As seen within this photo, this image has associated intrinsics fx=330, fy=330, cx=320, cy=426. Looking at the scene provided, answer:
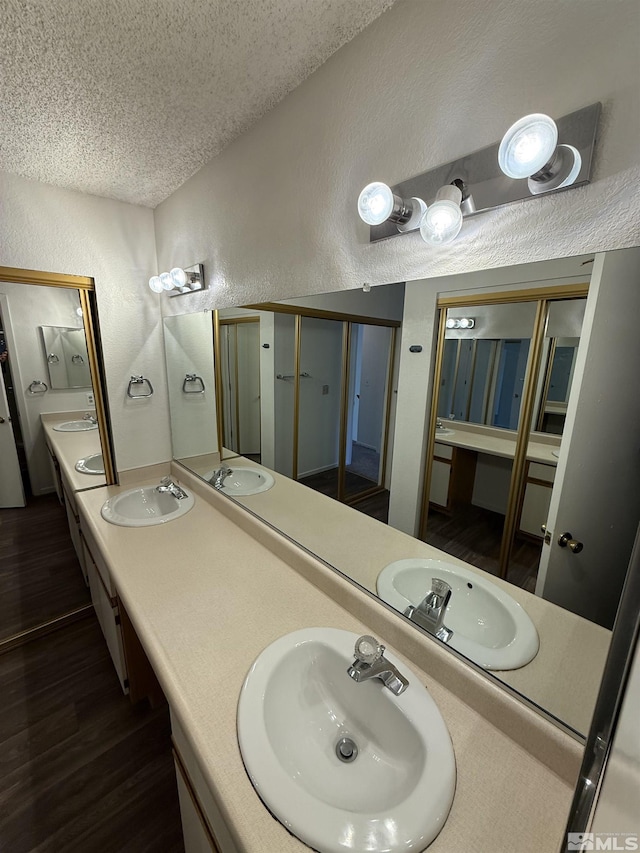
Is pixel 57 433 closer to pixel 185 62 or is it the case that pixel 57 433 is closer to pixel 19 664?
pixel 19 664

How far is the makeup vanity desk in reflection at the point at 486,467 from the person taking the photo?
28.5 inches

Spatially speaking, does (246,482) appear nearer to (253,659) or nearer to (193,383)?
(193,383)

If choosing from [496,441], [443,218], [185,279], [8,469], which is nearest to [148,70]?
[185,279]

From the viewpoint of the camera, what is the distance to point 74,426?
1955 mm

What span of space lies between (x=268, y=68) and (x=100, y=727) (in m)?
2.47

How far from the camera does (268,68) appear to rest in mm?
907

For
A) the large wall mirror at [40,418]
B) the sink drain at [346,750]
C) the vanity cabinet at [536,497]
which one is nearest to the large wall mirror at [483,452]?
the vanity cabinet at [536,497]

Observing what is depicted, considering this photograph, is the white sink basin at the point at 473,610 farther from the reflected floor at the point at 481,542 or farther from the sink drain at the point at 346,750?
the sink drain at the point at 346,750

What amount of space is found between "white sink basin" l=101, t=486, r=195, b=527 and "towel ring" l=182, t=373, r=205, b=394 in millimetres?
574

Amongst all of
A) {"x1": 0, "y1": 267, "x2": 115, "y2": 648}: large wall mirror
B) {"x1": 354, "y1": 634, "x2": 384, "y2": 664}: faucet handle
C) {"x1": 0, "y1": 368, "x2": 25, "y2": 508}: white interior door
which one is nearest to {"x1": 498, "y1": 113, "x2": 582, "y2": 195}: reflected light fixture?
{"x1": 354, "y1": 634, "x2": 384, "y2": 664}: faucet handle

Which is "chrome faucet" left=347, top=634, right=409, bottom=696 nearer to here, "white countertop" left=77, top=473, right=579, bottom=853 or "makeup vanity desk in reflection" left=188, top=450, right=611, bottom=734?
"white countertop" left=77, top=473, right=579, bottom=853

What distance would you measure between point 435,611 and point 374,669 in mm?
224

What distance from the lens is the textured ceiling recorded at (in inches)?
29.4

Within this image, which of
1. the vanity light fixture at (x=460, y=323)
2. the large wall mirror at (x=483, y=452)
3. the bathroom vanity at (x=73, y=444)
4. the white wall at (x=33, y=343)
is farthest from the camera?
the bathroom vanity at (x=73, y=444)
